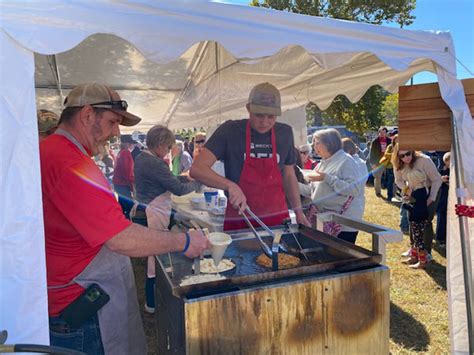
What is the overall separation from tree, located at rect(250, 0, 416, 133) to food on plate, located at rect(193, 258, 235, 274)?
35.7 ft

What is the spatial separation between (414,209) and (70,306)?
3.69 meters

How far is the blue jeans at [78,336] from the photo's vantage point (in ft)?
4.43

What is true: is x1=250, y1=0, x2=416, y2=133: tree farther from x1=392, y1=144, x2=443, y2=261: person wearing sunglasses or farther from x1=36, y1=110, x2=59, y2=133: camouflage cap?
x1=36, y1=110, x2=59, y2=133: camouflage cap

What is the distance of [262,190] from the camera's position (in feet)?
7.67

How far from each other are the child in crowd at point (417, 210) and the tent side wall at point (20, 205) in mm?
3735

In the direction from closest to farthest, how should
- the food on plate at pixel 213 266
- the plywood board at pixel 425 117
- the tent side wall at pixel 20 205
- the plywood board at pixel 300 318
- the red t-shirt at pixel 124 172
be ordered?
the tent side wall at pixel 20 205 → the plywood board at pixel 300 318 → the food on plate at pixel 213 266 → the plywood board at pixel 425 117 → the red t-shirt at pixel 124 172

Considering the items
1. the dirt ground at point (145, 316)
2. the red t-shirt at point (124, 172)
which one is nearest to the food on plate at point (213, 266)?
the dirt ground at point (145, 316)

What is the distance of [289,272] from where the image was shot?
1392 mm

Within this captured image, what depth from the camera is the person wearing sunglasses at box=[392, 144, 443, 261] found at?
12.5 ft

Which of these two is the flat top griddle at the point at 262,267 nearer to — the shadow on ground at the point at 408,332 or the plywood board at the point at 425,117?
the plywood board at the point at 425,117

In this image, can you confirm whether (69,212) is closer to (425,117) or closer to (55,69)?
(425,117)

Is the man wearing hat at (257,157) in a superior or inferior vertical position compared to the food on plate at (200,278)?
superior

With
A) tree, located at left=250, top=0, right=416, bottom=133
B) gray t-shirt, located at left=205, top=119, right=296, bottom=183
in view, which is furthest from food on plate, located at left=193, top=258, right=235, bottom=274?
tree, located at left=250, top=0, right=416, bottom=133

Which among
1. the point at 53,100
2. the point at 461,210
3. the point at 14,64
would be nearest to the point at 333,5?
the point at 53,100
